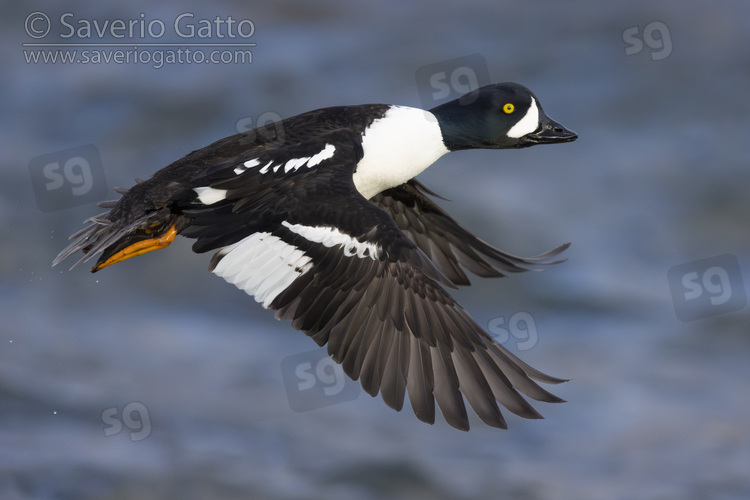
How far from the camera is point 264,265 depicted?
422 cm

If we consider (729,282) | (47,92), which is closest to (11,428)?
(47,92)

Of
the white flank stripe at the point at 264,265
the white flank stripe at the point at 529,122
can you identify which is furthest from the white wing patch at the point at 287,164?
the white flank stripe at the point at 529,122

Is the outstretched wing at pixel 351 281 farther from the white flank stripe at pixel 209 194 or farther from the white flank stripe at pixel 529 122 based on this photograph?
the white flank stripe at pixel 529 122

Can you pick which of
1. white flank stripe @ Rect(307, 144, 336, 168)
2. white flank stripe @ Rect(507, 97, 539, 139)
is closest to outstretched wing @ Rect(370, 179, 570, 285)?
white flank stripe @ Rect(507, 97, 539, 139)

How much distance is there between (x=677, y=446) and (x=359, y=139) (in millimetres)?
2787

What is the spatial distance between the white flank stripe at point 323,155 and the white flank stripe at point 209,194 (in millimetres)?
352

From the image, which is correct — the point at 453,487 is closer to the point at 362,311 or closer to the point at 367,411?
the point at 367,411

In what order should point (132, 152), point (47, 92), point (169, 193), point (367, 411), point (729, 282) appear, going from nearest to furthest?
point (169, 193) < point (367, 411) < point (729, 282) < point (132, 152) < point (47, 92)

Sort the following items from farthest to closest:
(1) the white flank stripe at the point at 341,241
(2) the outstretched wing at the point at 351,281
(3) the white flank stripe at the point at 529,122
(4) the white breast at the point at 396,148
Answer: (3) the white flank stripe at the point at 529,122 → (4) the white breast at the point at 396,148 → (1) the white flank stripe at the point at 341,241 → (2) the outstretched wing at the point at 351,281

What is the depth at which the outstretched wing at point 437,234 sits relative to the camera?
5.23 meters

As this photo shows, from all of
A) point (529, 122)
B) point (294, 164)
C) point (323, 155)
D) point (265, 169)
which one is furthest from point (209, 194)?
point (529, 122)

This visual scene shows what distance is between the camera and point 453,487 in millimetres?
5945

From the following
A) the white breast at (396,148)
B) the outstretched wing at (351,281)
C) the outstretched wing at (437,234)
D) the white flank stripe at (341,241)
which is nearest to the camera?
the outstretched wing at (351,281)

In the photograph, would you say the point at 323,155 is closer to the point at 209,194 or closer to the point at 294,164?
the point at 294,164
